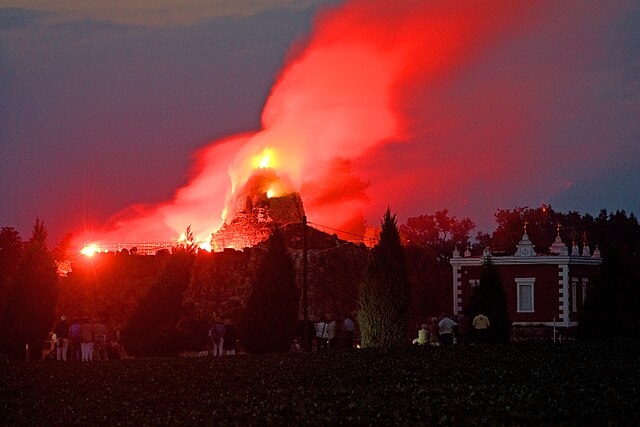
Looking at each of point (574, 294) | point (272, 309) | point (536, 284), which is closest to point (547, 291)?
point (536, 284)

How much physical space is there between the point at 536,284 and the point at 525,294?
0.82 meters

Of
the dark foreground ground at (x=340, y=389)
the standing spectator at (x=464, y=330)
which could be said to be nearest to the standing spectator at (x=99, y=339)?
the dark foreground ground at (x=340, y=389)

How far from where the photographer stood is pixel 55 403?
27.0m

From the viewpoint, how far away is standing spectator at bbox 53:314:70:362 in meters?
43.4

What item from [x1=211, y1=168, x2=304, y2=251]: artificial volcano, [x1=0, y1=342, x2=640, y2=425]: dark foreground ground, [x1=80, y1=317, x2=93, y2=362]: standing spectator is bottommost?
[x1=0, y1=342, x2=640, y2=425]: dark foreground ground

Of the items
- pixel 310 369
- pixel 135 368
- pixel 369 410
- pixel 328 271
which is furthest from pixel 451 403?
pixel 328 271

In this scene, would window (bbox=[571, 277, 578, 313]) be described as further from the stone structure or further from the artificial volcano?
the artificial volcano

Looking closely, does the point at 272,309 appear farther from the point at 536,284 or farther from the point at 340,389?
the point at 536,284

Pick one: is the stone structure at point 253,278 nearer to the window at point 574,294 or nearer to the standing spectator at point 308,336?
the window at point 574,294

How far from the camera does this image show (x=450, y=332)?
47062 millimetres

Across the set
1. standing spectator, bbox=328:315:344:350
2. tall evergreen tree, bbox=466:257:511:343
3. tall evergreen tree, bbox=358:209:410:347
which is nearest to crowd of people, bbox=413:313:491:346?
tall evergreen tree, bbox=466:257:511:343

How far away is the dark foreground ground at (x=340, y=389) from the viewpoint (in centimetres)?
2338

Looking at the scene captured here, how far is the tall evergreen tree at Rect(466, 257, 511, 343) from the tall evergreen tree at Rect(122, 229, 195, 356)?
13.5 meters

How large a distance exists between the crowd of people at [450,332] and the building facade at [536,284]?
15.4 m
